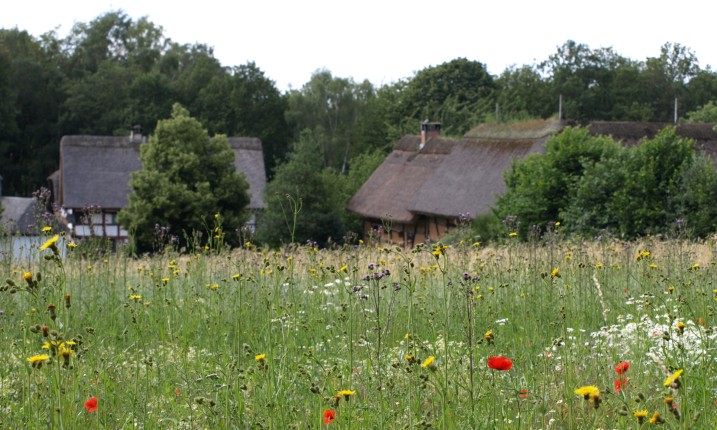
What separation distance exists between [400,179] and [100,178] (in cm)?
1127

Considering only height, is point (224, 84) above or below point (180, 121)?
above

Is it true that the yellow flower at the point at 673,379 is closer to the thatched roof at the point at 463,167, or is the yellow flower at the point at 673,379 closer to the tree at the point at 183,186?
the tree at the point at 183,186

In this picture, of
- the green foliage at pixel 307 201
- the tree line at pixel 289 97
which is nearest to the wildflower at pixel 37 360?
the green foliage at pixel 307 201

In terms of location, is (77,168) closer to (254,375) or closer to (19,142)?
(19,142)

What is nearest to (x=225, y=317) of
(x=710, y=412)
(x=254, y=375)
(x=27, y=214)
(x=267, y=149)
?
(x=254, y=375)

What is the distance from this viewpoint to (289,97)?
48438 mm

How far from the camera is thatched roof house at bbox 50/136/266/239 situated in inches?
1302

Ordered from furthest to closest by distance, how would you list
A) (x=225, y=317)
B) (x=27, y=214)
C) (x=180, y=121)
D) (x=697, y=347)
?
(x=27, y=214)
(x=180, y=121)
(x=225, y=317)
(x=697, y=347)

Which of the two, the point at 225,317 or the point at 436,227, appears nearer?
the point at 225,317

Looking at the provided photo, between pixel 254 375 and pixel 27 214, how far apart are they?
3070cm

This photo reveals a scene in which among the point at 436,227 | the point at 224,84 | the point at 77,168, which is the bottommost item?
the point at 436,227

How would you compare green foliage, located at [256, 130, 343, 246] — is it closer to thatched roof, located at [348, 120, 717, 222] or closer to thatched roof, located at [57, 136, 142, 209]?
thatched roof, located at [348, 120, 717, 222]

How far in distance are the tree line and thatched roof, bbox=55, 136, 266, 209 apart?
7879mm

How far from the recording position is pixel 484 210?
2702cm
